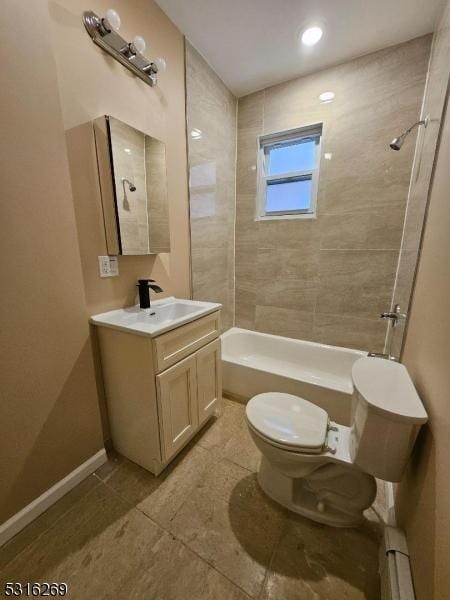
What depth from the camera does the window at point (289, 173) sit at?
80.4 inches

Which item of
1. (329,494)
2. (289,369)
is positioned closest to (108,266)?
(329,494)

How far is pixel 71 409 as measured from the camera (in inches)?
46.2

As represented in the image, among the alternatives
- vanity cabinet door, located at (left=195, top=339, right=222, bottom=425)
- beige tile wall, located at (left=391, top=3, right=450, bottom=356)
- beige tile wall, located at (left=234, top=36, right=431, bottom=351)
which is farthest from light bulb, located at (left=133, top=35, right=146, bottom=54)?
vanity cabinet door, located at (left=195, top=339, right=222, bottom=425)

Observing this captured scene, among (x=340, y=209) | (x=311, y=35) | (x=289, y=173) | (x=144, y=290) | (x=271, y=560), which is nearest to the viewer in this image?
(x=271, y=560)

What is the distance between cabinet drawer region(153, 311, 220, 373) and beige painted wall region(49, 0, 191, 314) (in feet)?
1.46

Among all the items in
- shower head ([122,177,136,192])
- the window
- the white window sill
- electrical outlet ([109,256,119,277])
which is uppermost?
the window

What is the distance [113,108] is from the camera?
4.07 feet

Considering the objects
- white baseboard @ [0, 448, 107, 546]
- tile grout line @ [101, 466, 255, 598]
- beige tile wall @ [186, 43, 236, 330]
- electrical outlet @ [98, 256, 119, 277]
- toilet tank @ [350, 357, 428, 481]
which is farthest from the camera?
beige tile wall @ [186, 43, 236, 330]

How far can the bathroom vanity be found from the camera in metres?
1.14

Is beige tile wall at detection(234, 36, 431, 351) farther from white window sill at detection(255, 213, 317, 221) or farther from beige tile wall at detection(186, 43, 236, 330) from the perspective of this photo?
beige tile wall at detection(186, 43, 236, 330)

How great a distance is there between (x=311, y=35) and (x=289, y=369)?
2.54m

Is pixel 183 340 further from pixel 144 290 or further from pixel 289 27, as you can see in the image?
pixel 289 27

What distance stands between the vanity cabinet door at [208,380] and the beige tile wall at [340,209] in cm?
98

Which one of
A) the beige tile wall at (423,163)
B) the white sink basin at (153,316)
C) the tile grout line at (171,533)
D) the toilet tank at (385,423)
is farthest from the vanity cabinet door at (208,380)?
the beige tile wall at (423,163)
